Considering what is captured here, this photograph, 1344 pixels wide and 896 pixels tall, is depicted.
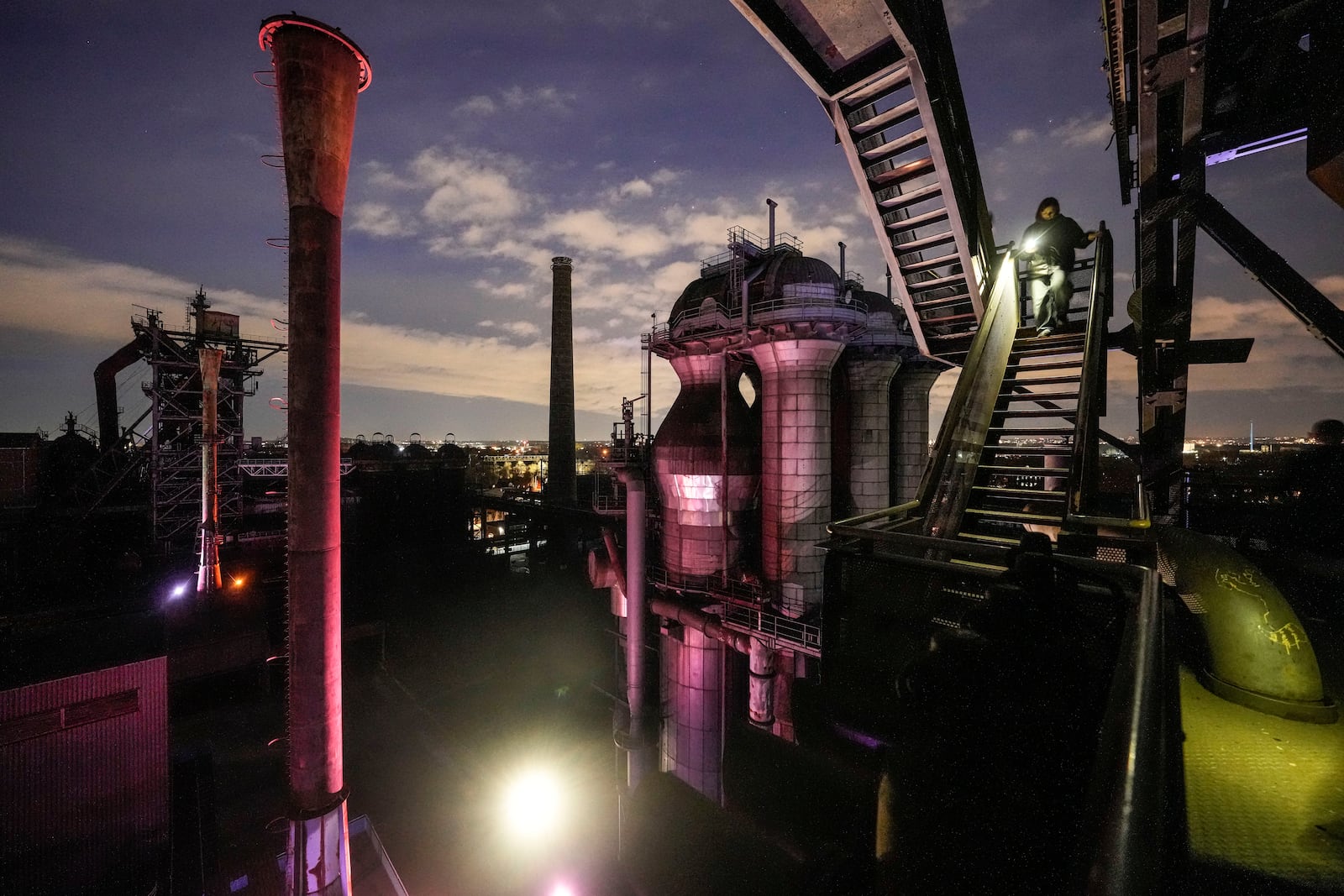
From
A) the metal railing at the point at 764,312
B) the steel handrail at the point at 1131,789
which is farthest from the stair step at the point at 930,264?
the steel handrail at the point at 1131,789

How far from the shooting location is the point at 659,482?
16.9m

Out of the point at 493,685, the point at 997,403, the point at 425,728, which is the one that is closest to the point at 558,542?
the point at 493,685

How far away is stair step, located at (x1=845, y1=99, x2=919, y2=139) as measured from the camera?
643cm

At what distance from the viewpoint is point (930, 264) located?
27.0 feet

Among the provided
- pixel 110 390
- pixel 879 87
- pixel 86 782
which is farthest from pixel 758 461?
pixel 110 390

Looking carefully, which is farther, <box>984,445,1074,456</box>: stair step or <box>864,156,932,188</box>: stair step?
<box>864,156,932,188</box>: stair step

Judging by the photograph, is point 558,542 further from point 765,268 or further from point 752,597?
point 765,268

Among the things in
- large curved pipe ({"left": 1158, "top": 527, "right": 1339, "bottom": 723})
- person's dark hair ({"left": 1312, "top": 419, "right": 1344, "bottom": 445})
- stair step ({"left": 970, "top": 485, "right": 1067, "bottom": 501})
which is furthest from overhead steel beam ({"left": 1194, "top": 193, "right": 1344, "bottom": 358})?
large curved pipe ({"left": 1158, "top": 527, "right": 1339, "bottom": 723})

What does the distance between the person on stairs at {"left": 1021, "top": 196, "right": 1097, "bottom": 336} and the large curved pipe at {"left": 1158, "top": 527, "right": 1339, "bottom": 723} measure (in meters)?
4.42

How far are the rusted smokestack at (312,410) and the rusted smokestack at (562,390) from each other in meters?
22.3

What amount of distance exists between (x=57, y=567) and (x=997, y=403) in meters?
37.1

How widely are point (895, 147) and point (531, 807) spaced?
60.6ft

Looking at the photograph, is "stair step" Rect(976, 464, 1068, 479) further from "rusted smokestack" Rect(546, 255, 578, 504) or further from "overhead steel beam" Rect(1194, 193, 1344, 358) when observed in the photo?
"rusted smokestack" Rect(546, 255, 578, 504)

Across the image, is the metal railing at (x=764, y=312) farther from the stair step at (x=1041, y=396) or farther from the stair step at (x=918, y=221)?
the stair step at (x=1041, y=396)
